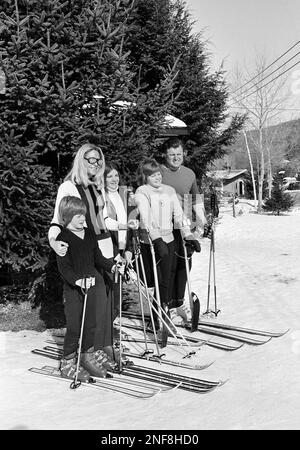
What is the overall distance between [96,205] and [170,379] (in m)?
1.65

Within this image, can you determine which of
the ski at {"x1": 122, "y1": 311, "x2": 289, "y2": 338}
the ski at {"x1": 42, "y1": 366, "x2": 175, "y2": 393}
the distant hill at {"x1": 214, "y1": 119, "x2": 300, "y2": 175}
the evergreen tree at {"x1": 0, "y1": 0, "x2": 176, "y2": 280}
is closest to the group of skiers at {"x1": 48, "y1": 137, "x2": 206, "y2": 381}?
the ski at {"x1": 42, "y1": 366, "x2": 175, "y2": 393}

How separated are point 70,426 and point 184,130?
9.29m

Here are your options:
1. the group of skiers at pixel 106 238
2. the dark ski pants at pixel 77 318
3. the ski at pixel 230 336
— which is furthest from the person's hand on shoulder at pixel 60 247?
the ski at pixel 230 336

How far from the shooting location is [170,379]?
4328mm

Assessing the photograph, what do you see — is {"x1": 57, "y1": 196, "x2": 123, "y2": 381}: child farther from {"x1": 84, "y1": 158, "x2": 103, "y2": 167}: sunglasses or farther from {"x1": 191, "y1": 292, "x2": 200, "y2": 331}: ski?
{"x1": 191, "y1": 292, "x2": 200, "y2": 331}: ski

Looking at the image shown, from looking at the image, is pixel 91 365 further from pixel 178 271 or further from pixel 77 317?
pixel 178 271

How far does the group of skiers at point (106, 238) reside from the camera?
425 centimetres

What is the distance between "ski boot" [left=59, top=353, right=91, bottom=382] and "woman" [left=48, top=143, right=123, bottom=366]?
259mm

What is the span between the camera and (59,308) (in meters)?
6.84

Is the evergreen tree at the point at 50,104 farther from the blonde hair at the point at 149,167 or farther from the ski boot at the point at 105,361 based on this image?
the ski boot at the point at 105,361

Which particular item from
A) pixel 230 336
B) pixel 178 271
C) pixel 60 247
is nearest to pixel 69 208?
pixel 60 247

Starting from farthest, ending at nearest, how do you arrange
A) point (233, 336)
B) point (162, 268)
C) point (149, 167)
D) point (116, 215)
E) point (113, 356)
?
point (233, 336) → point (162, 268) → point (149, 167) → point (116, 215) → point (113, 356)

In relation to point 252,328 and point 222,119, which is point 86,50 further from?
point 222,119
